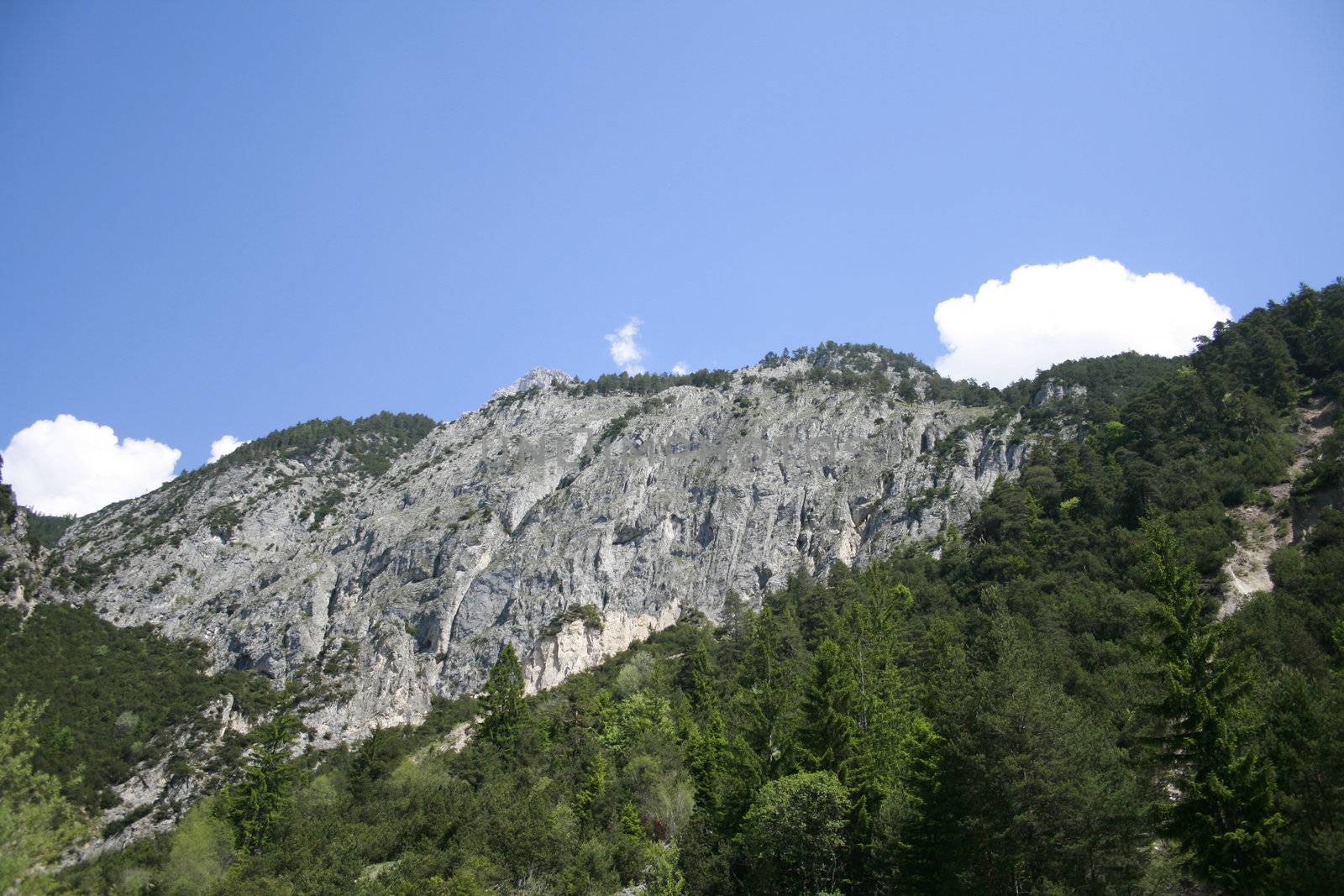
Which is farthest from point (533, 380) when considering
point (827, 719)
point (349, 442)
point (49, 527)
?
point (827, 719)

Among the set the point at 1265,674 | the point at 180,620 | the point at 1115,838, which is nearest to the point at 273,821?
the point at 1115,838

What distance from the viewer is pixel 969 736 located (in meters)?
23.7

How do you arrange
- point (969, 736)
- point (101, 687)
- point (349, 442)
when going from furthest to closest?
1. point (349, 442)
2. point (101, 687)
3. point (969, 736)

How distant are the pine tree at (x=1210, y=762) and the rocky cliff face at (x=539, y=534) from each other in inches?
2820

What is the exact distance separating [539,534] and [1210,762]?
99.3m

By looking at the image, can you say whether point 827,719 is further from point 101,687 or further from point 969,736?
point 101,687

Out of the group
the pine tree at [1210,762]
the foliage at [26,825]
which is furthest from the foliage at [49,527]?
the pine tree at [1210,762]

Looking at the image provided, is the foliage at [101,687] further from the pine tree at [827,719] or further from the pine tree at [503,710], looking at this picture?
the pine tree at [827,719]

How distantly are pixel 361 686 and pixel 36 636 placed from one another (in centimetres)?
3722

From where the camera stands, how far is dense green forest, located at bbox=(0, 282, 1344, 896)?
2205cm

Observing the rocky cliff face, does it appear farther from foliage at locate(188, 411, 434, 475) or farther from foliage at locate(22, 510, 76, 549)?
foliage at locate(188, 411, 434, 475)

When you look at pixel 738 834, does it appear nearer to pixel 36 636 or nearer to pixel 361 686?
pixel 361 686

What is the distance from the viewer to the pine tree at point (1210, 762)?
20.3 meters

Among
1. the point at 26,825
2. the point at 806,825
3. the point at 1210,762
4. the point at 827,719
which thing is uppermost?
Answer: the point at 26,825
